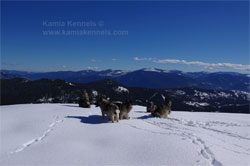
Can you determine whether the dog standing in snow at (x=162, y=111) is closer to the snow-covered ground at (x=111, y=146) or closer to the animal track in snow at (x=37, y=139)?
the snow-covered ground at (x=111, y=146)

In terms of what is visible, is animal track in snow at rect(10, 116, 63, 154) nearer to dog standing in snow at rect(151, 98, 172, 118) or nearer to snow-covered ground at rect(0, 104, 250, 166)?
snow-covered ground at rect(0, 104, 250, 166)

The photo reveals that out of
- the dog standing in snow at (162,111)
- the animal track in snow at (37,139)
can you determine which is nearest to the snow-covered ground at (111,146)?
the animal track in snow at (37,139)

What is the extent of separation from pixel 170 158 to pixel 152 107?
8697 millimetres

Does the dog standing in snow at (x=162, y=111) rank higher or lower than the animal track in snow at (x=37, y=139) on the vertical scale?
higher

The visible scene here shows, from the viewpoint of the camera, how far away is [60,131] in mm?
8562

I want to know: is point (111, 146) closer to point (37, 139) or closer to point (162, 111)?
point (37, 139)

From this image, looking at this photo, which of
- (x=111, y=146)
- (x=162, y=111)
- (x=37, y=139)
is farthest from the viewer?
(x=162, y=111)

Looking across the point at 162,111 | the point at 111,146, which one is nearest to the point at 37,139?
the point at 111,146

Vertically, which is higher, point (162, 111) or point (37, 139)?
point (162, 111)

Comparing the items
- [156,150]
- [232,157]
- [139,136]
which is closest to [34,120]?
[139,136]

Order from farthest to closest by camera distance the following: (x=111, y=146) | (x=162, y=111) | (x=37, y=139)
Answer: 1. (x=162, y=111)
2. (x=37, y=139)
3. (x=111, y=146)

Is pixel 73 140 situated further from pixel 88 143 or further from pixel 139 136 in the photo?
pixel 139 136

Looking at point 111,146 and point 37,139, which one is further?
point 37,139

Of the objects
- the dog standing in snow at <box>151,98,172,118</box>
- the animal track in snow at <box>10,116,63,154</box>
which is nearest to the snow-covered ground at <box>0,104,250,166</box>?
the animal track in snow at <box>10,116,63,154</box>
